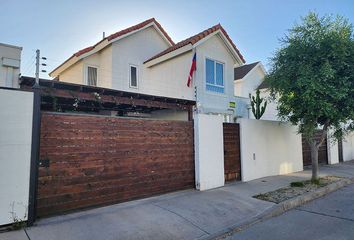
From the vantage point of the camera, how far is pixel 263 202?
714 centimetres

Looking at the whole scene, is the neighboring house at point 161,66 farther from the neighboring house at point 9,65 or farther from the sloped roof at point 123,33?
the neighboring house at point 9,65

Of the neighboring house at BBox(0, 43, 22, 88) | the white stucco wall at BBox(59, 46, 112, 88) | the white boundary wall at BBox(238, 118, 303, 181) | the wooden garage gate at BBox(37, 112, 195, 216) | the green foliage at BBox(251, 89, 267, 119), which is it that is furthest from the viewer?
the green foliage at BBox(251, 89, 267, 119)

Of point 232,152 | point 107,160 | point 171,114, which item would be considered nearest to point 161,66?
point 171,114

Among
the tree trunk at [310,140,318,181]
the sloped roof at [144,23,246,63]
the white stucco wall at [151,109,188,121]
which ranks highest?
the sloped roof at [144,23,246,63]

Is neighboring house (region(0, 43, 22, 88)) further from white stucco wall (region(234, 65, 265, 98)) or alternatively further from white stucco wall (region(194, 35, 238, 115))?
white stucco wall (region(234, 65, 265, 98))

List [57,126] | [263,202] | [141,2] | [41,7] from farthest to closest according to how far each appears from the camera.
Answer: [141,2] < [41,7] < [263,202] < [57,126]

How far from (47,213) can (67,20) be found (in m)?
7.04

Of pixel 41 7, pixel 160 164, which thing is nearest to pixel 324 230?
pixel 160 164

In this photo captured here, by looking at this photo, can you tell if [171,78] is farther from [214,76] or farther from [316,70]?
[316,70]

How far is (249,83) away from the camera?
22.2m

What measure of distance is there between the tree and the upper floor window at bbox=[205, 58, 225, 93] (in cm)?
335

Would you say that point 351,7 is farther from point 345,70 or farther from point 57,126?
point 57,126

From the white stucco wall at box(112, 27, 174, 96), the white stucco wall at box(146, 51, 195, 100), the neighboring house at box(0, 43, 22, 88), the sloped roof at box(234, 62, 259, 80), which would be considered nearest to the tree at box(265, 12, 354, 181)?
the white stucco wall at box(146, 51, 195, 100)

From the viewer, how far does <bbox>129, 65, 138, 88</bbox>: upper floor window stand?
1297cm
